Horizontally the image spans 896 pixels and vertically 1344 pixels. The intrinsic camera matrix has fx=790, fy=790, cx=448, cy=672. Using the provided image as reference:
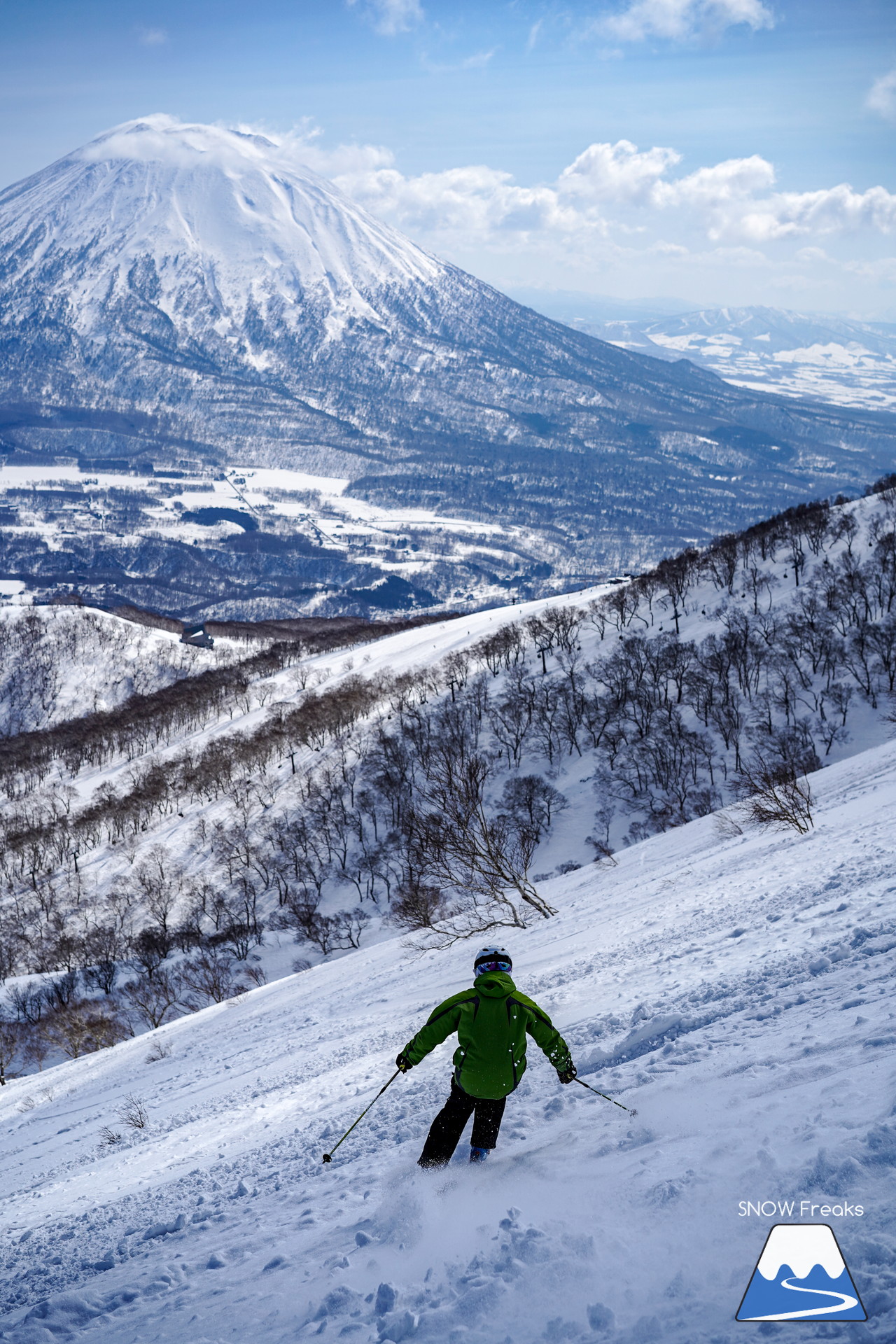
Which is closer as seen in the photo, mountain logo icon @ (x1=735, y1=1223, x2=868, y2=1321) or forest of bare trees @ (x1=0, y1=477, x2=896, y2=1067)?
mountain logo icon @ (x1=735, y1=1223, x2=868, y2=1321)

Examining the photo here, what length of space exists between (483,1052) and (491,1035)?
0.56 ft

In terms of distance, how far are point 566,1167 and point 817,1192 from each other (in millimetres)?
2100

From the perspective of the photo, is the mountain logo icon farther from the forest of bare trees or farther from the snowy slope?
the forest of bare trees

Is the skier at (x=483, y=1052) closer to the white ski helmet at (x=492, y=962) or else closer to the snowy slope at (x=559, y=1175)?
the white ski helmet at (x=492, y=962)

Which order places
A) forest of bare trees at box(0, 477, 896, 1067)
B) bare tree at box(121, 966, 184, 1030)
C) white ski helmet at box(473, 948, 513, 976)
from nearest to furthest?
white ski helmet at box(473, 948, 513, 976), bare tree at box(121, 966, 184, 1030), forest of bare trees at box(0, 477, 896, 1067)

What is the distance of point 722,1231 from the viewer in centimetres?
552

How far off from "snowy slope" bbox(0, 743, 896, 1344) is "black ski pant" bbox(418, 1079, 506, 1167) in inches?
10.0

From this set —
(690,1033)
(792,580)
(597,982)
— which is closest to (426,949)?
(597,982)

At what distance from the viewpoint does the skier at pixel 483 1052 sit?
24.7 feet

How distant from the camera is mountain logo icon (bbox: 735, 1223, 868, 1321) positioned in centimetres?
487

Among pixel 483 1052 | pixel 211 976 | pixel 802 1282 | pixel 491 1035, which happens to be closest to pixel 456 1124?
pixel 483 1052

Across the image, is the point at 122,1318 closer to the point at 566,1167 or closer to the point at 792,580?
the point at 566,1167

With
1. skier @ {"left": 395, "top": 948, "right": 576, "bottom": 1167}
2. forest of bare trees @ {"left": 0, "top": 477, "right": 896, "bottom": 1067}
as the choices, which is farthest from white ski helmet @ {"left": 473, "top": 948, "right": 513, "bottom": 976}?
forest of bare trees @ {"left": 0, "top": 477, "right": 896, "bottom": 1067}

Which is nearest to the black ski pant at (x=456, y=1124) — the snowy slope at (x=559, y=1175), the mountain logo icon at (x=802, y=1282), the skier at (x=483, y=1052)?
the skier at (x=483, y=1052)
